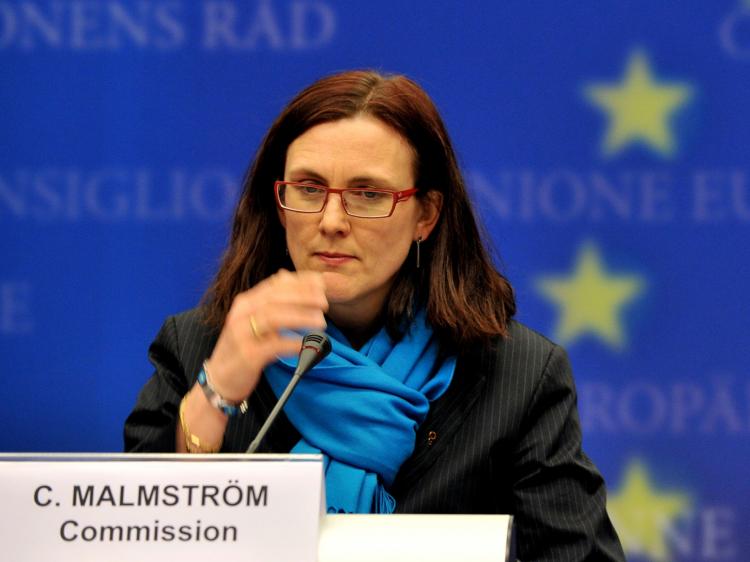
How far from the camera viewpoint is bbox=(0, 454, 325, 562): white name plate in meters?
1.11

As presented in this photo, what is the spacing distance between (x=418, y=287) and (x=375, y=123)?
0.29 meters

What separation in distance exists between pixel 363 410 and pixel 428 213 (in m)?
0.40

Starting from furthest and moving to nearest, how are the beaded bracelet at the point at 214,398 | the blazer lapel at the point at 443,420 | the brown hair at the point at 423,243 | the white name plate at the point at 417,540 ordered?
the brown hair at the point at 423,243, the blazer lapel at the point at 443,420, the beaded bracelet at the point at 214,398, the white name plate at the point at 417,540

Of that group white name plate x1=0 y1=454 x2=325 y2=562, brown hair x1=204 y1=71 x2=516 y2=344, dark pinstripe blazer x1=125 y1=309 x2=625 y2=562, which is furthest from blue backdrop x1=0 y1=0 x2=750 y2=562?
white name plate x1=0 y1=454 x2=325 y2=562

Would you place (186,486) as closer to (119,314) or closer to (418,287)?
(418,287)

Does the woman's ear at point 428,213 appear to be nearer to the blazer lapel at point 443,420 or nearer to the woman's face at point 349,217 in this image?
the woman's face at point 349,217

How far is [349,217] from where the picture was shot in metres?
1.80

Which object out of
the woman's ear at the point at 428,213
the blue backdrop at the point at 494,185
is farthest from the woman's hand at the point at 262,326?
the blue backdrop at the point at 494,185

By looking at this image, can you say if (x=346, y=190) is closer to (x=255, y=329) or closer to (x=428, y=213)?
(x=428, y=213)

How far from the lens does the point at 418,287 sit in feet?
6.40

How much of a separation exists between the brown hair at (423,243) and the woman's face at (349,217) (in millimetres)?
31

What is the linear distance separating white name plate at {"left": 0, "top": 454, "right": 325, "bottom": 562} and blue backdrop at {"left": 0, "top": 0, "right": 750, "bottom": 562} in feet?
5.20

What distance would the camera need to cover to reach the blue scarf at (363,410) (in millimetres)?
1720

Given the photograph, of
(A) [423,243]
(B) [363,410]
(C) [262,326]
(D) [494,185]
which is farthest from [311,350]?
(D) [494,185]
